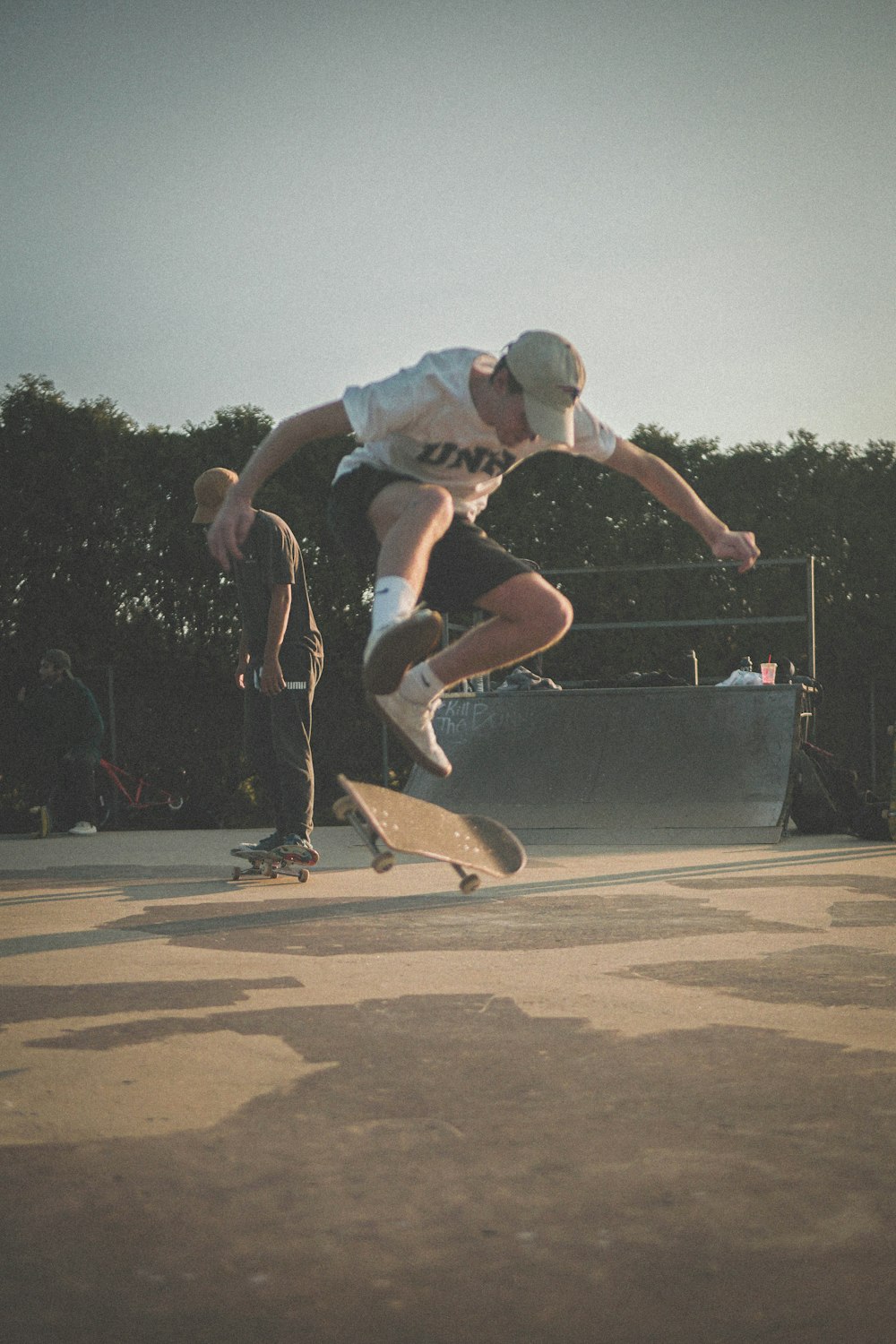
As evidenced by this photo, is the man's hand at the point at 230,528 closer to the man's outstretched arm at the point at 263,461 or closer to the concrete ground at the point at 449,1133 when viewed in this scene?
the man's outstretched arm at the point at 263,461

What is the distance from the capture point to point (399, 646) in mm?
3457

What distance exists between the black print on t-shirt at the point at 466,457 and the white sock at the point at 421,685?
0.59 m

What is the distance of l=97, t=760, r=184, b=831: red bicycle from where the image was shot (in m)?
12.4

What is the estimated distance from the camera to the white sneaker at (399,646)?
11.2ft

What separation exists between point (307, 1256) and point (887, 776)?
1212 cm

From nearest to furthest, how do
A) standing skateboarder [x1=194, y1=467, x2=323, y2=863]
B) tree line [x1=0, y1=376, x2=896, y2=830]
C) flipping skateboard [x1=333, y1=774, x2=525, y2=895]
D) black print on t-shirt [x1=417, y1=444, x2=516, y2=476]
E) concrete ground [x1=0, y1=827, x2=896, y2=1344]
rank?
concrete ground [x1=0, y1=827, x2=896, y2=1344], flipping skateboard [x1=333, y1=774, x2=525, y2=895], black print on t-shirt [x1=417, y1=444, x2=516, y2=476], standing skateboarder [x1=194, y1=467, x2=323, y2=863], tree line [x1=0, y1=376, x2=896, y2=830]

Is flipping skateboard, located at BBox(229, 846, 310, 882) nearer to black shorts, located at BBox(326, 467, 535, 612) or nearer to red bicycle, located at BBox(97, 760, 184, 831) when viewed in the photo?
black shorts, located at BBox(326, 467, 535, 612)

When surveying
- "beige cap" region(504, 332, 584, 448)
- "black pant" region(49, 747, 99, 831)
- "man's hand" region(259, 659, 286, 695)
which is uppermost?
→ "beige cap" region(504, 332, 584, 448)

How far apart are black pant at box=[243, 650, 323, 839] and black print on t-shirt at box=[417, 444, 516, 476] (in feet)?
9.92

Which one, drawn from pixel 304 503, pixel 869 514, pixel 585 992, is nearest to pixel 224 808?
pixel 304 503

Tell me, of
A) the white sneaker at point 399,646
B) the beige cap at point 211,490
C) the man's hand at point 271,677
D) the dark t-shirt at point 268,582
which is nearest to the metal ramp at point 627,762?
the dark t-shirt at point 268,582

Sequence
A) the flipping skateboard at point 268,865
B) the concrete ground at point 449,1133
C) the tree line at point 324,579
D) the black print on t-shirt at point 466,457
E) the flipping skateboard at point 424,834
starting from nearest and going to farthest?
the concrete ground at point 449,1133 < the flipping skateboard at point 424,834 < the black print on t-shirt at point 466,457 < the flipping skateboard at point 268,865 < the tree line at point 324,579

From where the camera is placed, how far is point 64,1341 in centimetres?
171

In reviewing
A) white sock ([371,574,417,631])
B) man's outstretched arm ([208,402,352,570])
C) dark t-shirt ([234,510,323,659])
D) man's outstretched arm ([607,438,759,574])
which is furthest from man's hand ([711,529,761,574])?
dark t-shirt ([234,510,323,659])
